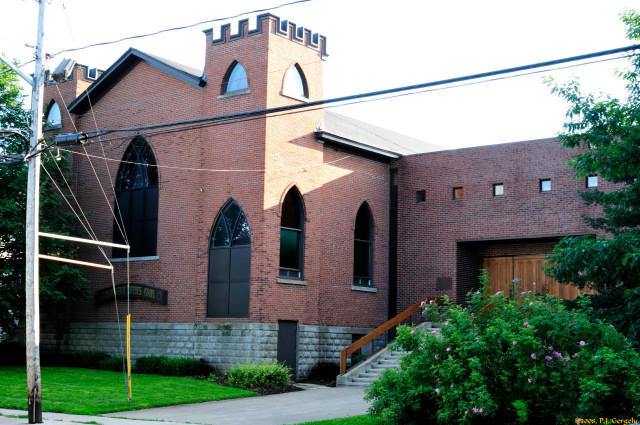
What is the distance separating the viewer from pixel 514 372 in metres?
14.2

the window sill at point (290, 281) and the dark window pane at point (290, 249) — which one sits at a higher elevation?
the dark window pane at point (290, 249)

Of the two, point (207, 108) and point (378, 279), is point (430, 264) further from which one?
point (207, 108)

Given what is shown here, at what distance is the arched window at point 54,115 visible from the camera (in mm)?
32375

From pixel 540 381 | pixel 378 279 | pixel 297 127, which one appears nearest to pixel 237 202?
pixel 297 127

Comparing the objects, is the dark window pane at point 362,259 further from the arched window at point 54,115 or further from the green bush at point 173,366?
the arched window at point 54,115

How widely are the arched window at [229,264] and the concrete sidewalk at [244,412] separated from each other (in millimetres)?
4676

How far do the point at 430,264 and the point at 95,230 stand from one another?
13018 mm

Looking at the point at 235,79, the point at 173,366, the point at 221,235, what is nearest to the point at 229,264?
the point at 221,235

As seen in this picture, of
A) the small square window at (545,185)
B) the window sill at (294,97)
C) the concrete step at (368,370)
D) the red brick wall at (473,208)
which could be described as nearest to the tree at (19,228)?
the window sill at (294,97)

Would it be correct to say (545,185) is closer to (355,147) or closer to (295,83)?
(355,147)

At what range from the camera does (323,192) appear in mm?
28812

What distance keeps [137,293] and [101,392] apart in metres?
7.74

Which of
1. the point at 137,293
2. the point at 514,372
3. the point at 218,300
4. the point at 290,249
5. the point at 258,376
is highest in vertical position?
the point at 290,249

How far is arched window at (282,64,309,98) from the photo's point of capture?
27.6m
